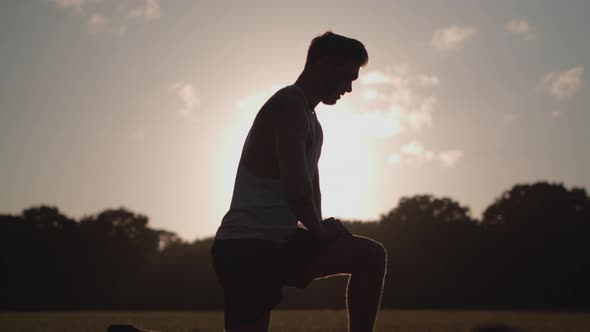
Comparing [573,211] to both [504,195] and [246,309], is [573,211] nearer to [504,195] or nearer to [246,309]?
[504,195]

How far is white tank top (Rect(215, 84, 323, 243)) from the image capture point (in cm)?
391

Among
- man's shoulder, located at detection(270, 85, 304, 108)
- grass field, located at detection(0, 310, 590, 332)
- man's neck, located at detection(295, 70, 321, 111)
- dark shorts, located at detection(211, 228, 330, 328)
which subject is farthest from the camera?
grass field, located at detection(0, 310, 590, 332)

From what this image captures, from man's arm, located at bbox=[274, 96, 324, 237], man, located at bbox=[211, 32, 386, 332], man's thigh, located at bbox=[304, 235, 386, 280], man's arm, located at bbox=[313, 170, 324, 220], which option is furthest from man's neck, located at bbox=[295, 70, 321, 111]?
man's thigh, located at bbox=[304, 235, 386, 280]

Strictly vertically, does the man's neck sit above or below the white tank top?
above

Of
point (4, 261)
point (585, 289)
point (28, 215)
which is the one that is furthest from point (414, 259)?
point (28, 215)

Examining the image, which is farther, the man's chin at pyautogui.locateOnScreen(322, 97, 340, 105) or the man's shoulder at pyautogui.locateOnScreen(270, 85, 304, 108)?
the man's chin at pyautogui.locateOnScreen(322, 97, 340, 105)

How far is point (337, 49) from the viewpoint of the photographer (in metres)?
4.06

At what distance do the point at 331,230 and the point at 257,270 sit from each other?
1.64 ft

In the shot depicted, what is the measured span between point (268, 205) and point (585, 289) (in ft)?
193

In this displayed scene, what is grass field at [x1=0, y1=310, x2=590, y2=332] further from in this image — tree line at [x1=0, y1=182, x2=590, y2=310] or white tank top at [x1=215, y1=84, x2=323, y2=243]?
tree line at [x1=0, y1=182, x2=590, y2=310]

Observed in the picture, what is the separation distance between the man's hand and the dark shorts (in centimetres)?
6

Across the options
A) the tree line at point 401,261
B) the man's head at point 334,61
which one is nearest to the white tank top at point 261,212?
the man's head at point 334,61

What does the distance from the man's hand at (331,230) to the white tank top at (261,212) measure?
7.4 inches

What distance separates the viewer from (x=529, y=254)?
199 feet
